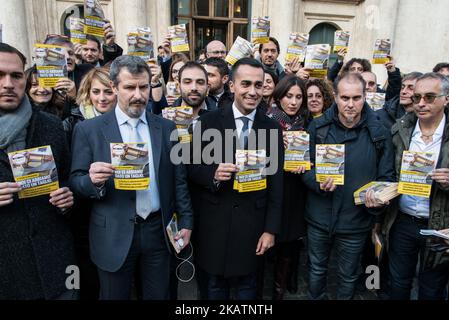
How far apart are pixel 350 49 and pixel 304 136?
10.5m

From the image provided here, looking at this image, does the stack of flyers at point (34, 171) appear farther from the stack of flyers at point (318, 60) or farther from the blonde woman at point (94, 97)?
the stack of flyers at point (318, 60)

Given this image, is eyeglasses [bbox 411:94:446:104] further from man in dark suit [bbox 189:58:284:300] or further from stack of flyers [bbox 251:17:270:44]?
stack of flyers [bbox 251:17:270:44]

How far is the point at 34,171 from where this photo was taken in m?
2.07

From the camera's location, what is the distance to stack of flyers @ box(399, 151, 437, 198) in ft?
8.36

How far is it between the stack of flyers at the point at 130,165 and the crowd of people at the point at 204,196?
9 centimetres

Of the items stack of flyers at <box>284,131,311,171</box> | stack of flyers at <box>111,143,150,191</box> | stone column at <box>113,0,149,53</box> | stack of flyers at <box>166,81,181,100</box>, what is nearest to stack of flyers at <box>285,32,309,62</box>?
stack of flyers at <box>166,81,181,100</box>

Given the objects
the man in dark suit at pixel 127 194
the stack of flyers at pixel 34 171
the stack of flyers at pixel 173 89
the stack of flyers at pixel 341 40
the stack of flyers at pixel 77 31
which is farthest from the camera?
the stack of flyers at pixel 341 40

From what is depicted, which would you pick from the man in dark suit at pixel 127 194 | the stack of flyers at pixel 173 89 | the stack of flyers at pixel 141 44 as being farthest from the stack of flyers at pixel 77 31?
the man in dark suit at pixel 127 194

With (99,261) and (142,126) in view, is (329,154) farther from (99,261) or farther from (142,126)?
(99,261)

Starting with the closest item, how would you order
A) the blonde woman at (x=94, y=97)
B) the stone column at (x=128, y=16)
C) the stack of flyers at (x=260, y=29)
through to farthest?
the blonde woman at (x=94, y=97), the stack of flyers at (x=260, y=29), the stone column at (x=128, y=16)

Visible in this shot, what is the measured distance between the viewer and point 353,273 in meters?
3.12

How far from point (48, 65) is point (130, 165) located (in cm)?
183

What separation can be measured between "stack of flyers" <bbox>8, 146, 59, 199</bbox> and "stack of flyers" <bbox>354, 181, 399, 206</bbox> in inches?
98.4

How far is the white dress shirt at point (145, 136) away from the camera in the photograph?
2494 millimetres
